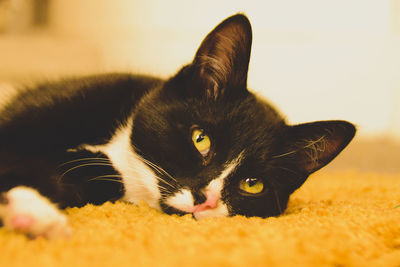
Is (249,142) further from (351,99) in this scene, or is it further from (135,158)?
(351,99)

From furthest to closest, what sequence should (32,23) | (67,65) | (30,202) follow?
1. (32,23)
2. (67,65)
3. (30,202)

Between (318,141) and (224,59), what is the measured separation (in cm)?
34

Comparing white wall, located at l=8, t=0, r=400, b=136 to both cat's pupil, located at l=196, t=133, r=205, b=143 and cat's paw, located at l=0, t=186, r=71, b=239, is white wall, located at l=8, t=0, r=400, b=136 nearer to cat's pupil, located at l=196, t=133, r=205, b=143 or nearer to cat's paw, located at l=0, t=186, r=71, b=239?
→ cat's pupil, located at l=196, t=133, r=205, b=143

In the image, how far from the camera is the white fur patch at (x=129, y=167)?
87 centimetres

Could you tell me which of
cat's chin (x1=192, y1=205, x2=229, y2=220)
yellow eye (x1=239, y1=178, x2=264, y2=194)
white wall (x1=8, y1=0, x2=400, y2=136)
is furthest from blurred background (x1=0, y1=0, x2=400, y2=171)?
cat's chin (x1=192, y1=205, x2=229, y2=220)

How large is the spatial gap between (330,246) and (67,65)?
5.86 feet

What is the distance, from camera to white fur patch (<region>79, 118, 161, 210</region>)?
0.87m

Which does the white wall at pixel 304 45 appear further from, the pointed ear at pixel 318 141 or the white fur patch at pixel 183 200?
the white fur patch at pixel 183 200

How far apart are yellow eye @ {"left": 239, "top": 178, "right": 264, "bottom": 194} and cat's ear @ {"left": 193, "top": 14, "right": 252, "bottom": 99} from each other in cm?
24

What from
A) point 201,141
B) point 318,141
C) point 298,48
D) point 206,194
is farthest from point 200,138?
point 298,48

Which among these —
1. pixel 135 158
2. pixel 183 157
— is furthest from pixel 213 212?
pixel 135 158

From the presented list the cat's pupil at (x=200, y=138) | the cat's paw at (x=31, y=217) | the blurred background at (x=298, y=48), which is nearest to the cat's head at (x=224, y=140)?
the cat's pupil at (x=200, y=138)

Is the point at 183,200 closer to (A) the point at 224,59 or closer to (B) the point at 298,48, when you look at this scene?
(A) the point at 224,59

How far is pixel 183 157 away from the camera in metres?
0.82
